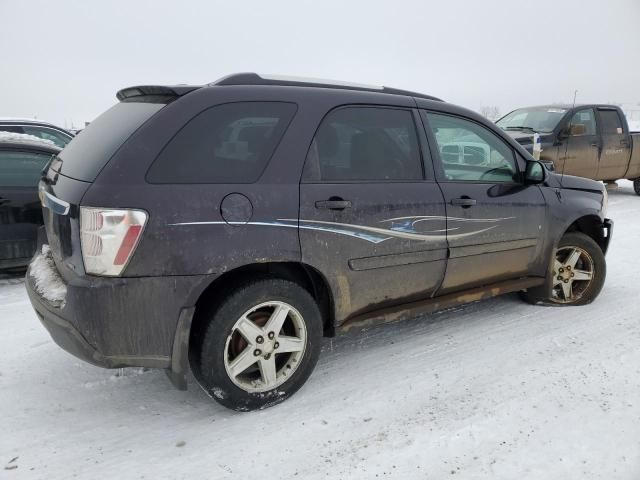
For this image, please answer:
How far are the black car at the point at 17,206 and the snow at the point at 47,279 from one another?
216 centimetres

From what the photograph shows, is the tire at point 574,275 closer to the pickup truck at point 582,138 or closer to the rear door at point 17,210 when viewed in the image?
the pickup truck at point 582,138

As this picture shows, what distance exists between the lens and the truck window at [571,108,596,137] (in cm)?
922

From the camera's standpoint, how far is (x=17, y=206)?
4797 mm

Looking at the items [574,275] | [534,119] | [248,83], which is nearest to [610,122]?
[534,119]

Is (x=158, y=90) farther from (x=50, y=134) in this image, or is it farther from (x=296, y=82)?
(x=50, y=134)

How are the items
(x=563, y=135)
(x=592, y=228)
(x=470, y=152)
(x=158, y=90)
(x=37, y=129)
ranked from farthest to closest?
(x=37, y=129), (x=563, y=135), (x=592, y=228), (x=470, y=152), (x=158, y=90)

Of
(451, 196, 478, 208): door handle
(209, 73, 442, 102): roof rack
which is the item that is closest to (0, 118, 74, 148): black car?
Answer: (209, 73, 442, 102): roof rack

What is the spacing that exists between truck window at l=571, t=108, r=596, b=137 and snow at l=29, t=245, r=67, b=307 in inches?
364

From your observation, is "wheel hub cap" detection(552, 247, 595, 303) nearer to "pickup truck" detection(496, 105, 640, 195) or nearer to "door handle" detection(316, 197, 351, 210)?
"door handle" detection(316, 197, 351, 210)

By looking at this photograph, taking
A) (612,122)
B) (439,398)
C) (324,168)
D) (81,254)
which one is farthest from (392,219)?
(612,122)

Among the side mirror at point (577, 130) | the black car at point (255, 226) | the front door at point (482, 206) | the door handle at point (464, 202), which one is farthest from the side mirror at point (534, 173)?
the side mirror at point (577, 130)

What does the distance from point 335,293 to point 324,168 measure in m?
0.75

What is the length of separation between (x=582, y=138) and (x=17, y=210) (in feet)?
30.3

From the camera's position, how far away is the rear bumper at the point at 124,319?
2.29 m
